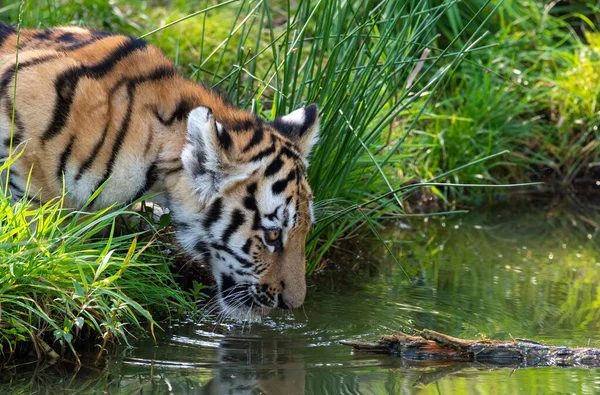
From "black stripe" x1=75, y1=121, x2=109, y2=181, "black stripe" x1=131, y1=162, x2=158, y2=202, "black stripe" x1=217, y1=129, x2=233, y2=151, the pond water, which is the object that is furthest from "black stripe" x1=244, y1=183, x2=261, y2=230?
"black stripe" x1=75, y1=121, x2=109, y2=181

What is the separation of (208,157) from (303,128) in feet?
2.30

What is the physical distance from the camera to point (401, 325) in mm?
5414

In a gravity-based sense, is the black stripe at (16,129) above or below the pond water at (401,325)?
above

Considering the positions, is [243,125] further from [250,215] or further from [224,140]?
[250,215]

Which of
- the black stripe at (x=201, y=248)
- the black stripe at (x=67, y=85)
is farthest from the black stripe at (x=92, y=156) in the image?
the black stripe at (x=201, y=248)

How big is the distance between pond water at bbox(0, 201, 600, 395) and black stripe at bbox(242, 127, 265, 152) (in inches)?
38.9

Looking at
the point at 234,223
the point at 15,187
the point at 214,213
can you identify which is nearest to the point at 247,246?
the point at 234,223

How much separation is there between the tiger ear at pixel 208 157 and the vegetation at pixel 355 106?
1.42 ft

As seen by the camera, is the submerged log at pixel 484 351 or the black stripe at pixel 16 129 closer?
the submerged log at pixel 484 351

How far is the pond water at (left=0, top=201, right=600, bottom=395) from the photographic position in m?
4.32

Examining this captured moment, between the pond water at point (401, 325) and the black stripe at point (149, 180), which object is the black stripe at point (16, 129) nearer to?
the black stripe at point (149, 180)

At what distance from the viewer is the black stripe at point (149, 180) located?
4996 mm

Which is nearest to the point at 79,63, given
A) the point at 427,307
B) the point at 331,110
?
the point at 331,110

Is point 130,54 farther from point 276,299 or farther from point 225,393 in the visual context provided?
point 225,393
